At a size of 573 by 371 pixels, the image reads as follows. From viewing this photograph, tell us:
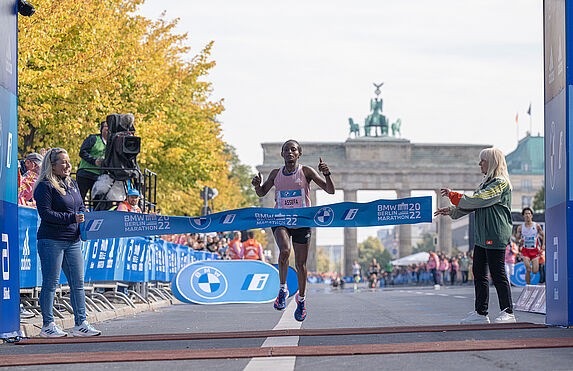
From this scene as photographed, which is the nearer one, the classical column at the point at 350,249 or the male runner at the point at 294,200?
the male runner at the point at 294,200

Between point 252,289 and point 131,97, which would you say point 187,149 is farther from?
point 252,289

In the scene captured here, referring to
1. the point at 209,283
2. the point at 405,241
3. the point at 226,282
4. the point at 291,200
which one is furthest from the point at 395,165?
the point at 291,200

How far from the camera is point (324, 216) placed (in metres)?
13.1

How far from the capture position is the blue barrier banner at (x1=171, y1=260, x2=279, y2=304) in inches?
815

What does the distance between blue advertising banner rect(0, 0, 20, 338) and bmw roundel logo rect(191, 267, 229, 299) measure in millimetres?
9425

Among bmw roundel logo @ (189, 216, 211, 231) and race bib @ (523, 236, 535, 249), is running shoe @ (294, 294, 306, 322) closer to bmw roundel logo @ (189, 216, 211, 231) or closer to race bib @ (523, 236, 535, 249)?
bmw roundel logo @ (189, 216, 211, 231)

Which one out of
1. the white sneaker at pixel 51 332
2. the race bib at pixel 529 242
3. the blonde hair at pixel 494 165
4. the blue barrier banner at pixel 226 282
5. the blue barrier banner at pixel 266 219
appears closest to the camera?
the white sneaker at pixel 51 332

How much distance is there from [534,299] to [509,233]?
495 cm

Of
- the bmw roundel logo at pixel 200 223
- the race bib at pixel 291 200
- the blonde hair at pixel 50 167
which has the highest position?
the blonde hair at pixel 50 167

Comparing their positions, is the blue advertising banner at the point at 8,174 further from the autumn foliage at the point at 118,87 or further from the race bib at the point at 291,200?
the autumn foliage at the point at 118,87

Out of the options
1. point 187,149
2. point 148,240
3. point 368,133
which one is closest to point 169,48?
point 187,149

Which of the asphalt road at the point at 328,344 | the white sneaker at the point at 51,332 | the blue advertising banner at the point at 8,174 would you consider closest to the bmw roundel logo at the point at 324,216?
the asphalt road at the point at 328,344

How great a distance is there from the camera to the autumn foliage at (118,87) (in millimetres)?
26156

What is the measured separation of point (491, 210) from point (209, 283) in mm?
9057
